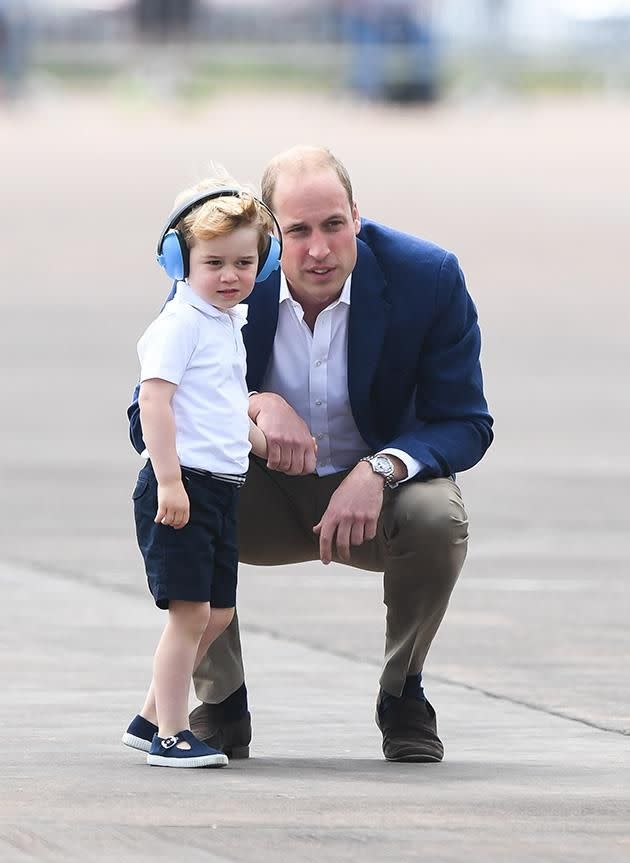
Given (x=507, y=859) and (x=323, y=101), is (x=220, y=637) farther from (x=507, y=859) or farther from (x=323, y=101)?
(x=323, y=101)

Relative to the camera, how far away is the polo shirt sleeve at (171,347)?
227 inches

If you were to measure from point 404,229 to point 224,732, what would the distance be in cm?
2202

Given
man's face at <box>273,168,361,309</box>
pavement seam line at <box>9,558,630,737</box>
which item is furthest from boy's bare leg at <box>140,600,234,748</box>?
pavement seam line at <box>9,558,630,737</box>

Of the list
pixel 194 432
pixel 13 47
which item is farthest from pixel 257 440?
pixel 13 47

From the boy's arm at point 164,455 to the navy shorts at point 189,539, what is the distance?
7 cm

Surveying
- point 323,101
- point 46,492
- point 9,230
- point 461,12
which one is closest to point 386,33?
point 323,101

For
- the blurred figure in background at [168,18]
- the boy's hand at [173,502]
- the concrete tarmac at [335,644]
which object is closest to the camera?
the concrete tarmac at [335,644]

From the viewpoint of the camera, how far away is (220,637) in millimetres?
6387

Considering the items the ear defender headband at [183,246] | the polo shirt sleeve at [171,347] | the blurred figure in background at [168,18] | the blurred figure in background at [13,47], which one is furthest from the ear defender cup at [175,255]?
the blurred figure in background at [168,18]

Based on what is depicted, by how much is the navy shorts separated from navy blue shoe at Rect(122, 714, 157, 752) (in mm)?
→ 397

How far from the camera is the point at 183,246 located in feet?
19.5

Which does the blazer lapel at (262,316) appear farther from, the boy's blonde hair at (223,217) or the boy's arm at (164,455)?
the boy's arm at (164,455)

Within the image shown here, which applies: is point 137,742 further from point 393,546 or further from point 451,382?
point 451,382

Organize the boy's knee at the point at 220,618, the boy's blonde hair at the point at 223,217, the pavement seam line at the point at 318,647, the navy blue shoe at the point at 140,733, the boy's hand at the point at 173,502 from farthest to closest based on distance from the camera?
the pavement seam line at the point at 318,647 → the navy blue shoe at the point at 140,733 → the boy's knee at the point at 220,618 → the boy's blonde hair at the point at 223,217 → the boy's hand at the point at 173,502
